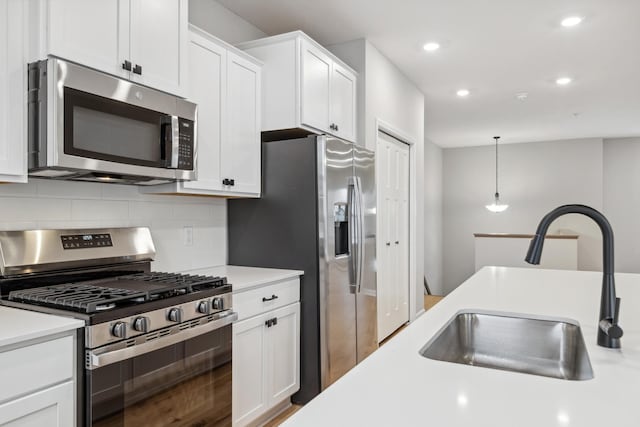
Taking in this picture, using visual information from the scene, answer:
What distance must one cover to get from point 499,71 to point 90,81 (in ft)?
12.7

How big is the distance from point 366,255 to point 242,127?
4.10 feet

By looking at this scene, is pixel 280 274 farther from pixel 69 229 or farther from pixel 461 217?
pixel 461 217

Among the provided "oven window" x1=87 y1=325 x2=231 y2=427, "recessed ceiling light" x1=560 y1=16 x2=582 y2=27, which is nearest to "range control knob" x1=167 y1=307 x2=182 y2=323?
"oven window" x1=87 y1=325 x2=231 y2=427

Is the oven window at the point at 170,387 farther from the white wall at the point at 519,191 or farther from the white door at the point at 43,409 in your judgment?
the white wall at the point at 519,191

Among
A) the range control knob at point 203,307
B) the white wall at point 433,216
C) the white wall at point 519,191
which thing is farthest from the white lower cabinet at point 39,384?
the white wall at point 519,191

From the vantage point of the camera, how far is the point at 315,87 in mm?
3105

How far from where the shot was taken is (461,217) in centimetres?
912

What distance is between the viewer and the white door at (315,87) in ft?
9.79

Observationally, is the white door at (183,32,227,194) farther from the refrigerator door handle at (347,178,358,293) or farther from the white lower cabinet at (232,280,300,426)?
the refrigerator door handle at (347,178,358,293)

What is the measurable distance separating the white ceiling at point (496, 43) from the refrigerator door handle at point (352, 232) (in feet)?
4.12

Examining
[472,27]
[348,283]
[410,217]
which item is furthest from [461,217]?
[348,283]

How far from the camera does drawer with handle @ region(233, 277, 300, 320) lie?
2.31 metres

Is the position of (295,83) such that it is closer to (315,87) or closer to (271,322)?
(315,87)

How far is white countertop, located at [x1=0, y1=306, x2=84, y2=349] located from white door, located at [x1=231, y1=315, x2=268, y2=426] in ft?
2.88
